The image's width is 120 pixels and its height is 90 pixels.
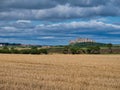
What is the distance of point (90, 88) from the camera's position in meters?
14.4

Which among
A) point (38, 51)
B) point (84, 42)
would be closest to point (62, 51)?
point (38, 51)

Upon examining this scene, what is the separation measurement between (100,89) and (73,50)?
294 feet

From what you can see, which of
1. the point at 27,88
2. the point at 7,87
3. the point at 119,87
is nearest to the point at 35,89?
the point at 27,88

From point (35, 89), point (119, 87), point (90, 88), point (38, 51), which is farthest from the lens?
point (38, 51)

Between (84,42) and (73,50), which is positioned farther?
(84,42)

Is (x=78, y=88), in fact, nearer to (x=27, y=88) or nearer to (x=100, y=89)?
(x=100, y=89)

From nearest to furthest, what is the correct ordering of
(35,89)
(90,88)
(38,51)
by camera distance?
(35,89)
(90,88)
(38,51)

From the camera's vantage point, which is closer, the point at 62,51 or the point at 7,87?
the point at 7,87

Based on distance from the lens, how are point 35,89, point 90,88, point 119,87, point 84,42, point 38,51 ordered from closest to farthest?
1. point 35,89
2. point 90,88
3. point 119,87
4. point 38,51
5. point 84,42

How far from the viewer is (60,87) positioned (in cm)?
1445

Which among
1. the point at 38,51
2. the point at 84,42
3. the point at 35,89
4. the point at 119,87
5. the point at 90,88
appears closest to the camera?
the point at 35,89

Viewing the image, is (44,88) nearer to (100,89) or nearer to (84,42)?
(100,89)

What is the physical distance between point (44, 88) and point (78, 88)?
150cm

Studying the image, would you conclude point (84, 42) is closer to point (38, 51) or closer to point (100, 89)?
point (38, 51)
